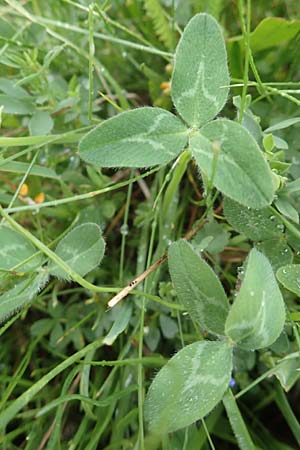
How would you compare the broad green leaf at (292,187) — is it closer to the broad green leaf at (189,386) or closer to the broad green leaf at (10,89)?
the broad green leaf at (189,386)

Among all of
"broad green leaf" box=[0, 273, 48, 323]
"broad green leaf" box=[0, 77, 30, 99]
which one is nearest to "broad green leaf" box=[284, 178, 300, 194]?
"broad green leaf" box=[0, 273, 48, 323]

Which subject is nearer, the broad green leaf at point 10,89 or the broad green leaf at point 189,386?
the broad green leaf at point 189,386

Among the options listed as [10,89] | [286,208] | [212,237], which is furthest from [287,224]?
[10,89]

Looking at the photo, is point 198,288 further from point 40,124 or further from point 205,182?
point 40,124

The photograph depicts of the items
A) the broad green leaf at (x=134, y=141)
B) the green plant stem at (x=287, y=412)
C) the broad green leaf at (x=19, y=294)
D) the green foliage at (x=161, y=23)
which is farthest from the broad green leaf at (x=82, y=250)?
the green foliage at (x=161, y=23)

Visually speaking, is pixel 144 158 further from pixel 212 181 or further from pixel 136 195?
pixel 136 195

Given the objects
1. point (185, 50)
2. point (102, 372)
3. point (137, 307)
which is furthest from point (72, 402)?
point (185, 50)
